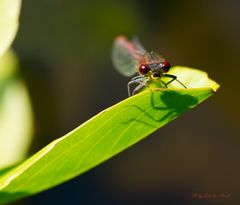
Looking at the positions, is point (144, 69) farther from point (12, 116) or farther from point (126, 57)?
point (12, 116)

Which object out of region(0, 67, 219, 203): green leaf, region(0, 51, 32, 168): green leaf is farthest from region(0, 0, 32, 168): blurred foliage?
region(0, 67, 219, 203): green leaf

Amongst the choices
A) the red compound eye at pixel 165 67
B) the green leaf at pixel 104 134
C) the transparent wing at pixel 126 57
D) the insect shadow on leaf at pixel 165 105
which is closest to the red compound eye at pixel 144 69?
the red compound eye at pixel 165 67

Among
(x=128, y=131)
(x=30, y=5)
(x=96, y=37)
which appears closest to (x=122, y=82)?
(x=96, y=37)

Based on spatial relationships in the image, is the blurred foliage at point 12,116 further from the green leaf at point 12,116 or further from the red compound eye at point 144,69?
the red compound eye at point 144,69

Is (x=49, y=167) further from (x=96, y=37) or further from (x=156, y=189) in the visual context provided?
(x=156, y=189)

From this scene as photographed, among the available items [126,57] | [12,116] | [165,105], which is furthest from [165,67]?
[12,116]
